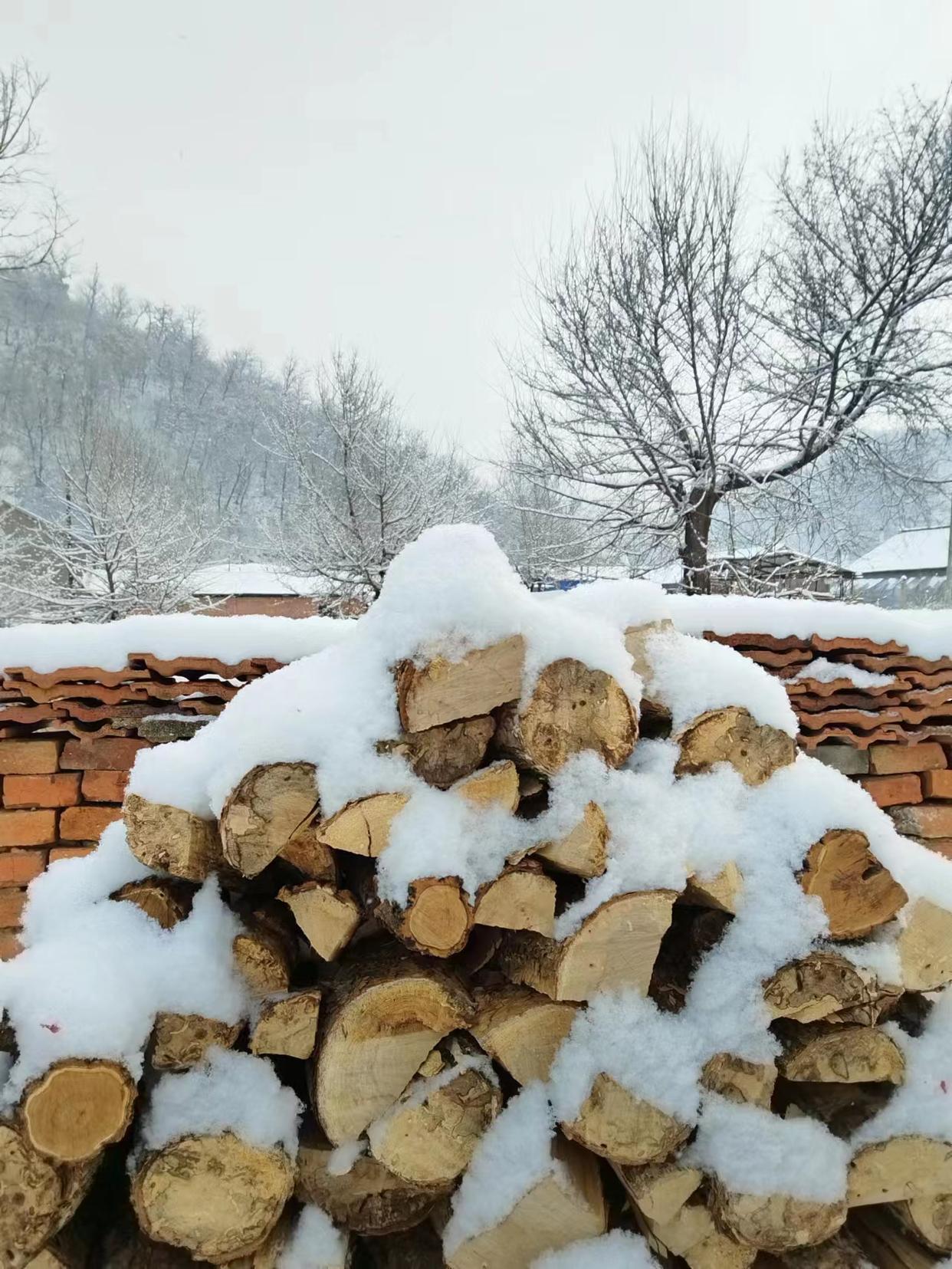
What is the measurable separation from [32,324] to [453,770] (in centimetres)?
5265

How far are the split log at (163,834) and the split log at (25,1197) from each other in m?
0.40

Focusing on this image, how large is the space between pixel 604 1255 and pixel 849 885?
0.72m

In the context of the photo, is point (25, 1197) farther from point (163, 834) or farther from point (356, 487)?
point (356, 487)

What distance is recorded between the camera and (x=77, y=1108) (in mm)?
981

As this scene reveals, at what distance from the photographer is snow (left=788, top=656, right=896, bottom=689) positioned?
3154 mm

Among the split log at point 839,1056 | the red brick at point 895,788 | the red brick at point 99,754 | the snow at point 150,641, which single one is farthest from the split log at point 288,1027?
the red brick at point 895,788

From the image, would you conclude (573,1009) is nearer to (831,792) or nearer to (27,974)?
(831,792)

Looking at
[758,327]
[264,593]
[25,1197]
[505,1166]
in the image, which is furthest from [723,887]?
[264,593]

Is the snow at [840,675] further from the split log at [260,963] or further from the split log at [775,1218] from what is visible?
the split log at [260,963]

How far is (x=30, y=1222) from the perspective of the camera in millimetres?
972

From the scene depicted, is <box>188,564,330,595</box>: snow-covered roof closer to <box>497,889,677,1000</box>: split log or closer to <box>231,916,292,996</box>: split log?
<box>231,916,292,996</box>: split log

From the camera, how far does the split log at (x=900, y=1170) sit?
1.12 metres

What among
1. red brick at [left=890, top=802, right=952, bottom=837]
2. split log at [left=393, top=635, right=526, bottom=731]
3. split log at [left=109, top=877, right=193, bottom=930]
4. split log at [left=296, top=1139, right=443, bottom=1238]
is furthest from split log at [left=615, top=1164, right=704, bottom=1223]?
red brick at [left=890, top=802, right=952, bottom=837]

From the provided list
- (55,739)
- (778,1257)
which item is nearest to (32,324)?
(55,739)
